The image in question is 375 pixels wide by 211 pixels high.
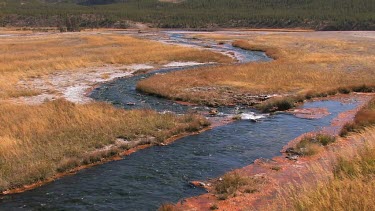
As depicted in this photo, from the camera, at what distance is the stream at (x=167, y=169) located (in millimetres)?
13594

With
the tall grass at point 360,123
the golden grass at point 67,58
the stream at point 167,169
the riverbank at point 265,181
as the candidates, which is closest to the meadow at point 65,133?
the stream at point 167,169

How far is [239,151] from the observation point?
A: 1873cm

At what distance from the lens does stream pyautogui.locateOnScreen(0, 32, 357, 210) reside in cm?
1359

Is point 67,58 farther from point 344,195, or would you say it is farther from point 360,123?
point 344,195

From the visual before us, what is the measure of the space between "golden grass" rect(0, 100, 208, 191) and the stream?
765 mm

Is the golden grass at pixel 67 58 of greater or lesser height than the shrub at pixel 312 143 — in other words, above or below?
above

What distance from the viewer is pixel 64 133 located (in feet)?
64.5

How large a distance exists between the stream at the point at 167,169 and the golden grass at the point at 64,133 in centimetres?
77

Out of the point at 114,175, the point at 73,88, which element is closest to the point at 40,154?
the point at 114,175

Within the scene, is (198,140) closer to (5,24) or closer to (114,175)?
(114,175)

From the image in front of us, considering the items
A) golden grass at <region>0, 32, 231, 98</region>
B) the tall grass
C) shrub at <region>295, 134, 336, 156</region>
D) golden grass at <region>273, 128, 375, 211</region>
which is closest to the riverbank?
shrub at <region>295, 134, 336, 156</region>

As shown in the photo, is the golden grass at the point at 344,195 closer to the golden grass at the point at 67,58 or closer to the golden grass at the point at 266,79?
the golden grass at the point at 266,79

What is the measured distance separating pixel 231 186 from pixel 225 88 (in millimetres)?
20147

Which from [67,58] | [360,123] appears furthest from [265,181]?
[67,58]
